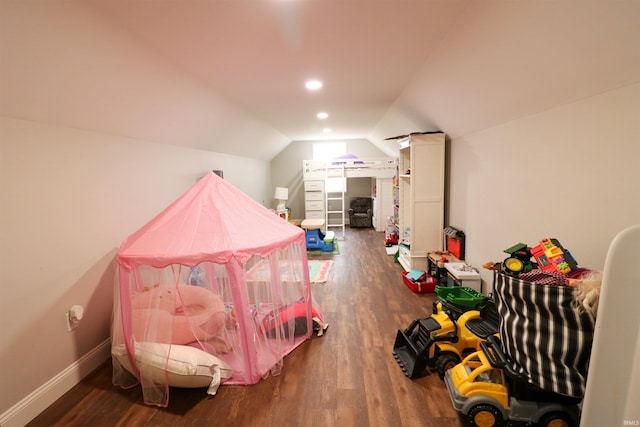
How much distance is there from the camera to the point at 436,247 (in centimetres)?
406

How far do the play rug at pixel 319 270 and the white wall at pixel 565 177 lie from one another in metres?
2.07

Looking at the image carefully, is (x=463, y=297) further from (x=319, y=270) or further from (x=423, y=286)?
(x=319, y=270)

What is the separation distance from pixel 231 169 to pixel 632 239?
514cm

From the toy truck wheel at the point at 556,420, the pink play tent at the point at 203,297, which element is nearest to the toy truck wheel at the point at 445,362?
the toy truck wheel at the point at 556,420

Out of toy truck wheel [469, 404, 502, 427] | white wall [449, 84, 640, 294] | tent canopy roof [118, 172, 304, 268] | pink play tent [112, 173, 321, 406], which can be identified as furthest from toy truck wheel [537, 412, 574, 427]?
tent canopy roof [118, 172, 304, 268]

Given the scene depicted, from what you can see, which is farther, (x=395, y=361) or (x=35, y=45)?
(x=395, y=361)

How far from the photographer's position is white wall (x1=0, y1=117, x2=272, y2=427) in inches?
65.6

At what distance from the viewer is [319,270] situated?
445cm

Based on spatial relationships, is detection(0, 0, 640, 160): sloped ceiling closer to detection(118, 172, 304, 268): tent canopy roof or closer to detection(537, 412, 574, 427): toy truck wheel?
detection(118, 172, 304, 268): tent canopy roof

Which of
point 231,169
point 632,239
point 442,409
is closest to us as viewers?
point 632,239

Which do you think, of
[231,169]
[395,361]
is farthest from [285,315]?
[231,169]

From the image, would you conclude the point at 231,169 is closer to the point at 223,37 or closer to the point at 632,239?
the point at 223,37

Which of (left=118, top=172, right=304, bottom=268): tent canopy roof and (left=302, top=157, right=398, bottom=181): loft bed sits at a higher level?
(left=302, top=157, right=398, bottom=181): loft bed

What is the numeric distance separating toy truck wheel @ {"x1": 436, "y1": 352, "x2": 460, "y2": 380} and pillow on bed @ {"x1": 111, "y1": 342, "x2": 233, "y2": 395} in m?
1.58
